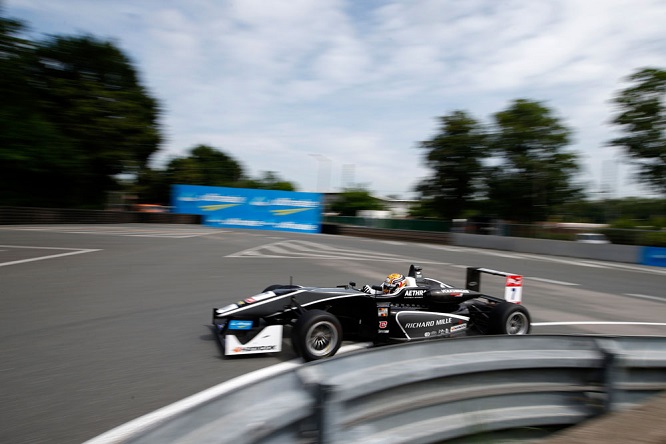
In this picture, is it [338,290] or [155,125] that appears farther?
[155,125]

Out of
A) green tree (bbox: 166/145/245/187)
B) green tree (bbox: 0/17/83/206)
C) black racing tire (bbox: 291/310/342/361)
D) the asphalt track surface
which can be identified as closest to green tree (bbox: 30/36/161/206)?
green tree (bbox: 0/17/83/206)

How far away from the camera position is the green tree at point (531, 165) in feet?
99.7

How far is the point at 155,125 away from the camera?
131 ft

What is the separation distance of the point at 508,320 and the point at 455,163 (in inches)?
1099

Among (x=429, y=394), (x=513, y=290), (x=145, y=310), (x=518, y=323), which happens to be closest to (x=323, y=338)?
(x=429, y=394)

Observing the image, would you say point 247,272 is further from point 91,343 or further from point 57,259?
point 91,343

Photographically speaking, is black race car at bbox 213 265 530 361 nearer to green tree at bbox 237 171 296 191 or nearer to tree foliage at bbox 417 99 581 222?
tree foliage at bbox 417 99 581 222

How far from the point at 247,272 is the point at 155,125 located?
31912mm

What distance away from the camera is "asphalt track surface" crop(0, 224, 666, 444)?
3893mm

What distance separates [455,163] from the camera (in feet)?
107

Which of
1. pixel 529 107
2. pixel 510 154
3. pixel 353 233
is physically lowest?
pixel 353 233

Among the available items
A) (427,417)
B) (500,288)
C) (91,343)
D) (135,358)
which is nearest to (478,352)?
(427,417)

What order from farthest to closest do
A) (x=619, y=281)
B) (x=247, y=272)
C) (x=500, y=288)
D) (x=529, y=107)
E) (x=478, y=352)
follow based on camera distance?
(x=529, y=107) < (x=619, y=281) < (x=247, y=272) < (x=500, y=288) < (x=478, y=352)

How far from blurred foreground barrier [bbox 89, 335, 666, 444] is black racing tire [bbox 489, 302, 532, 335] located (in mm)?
2218
